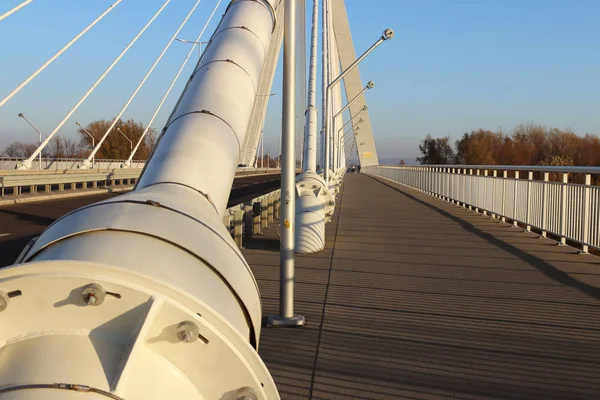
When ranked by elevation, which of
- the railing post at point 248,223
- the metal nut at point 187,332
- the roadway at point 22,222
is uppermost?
the metal nut at point 187,332

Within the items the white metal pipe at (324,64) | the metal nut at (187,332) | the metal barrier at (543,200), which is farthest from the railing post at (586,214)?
the white metal pipe at (324,64)

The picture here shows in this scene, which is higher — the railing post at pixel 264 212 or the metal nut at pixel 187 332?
the metal nut at pixel 187 332

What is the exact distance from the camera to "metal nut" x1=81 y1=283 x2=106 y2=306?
73.9 inches

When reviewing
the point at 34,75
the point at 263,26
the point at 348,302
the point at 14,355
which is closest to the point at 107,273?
the point at 14,355

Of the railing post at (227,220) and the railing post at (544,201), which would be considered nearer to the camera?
the railing post at (227,220)

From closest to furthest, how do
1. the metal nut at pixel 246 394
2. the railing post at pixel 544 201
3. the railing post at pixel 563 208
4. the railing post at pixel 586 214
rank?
the metal nut at pixel 246 394 → the railing post at pixel 586 214 → the railing post at pixel 563 208 → the railing post at pixel 544 201

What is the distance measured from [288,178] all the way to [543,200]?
313 inches

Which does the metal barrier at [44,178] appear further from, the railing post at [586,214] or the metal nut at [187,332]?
the metal nut at [187,332]

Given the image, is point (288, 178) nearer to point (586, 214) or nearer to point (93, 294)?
point (93, 294)

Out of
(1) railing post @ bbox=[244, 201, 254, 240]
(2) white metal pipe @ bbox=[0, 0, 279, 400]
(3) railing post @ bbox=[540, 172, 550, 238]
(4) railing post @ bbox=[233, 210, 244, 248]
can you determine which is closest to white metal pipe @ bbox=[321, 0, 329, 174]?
(1) railing post @ bbox=[244, 201, 254, 240]

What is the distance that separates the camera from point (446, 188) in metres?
27.8

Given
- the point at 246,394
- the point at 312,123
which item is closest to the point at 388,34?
the point at 312,123

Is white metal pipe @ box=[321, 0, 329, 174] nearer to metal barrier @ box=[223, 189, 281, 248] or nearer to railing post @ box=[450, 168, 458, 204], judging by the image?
railing post @ box=[450, 168, 458, 204]

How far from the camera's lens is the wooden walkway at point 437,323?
491 centimetres
